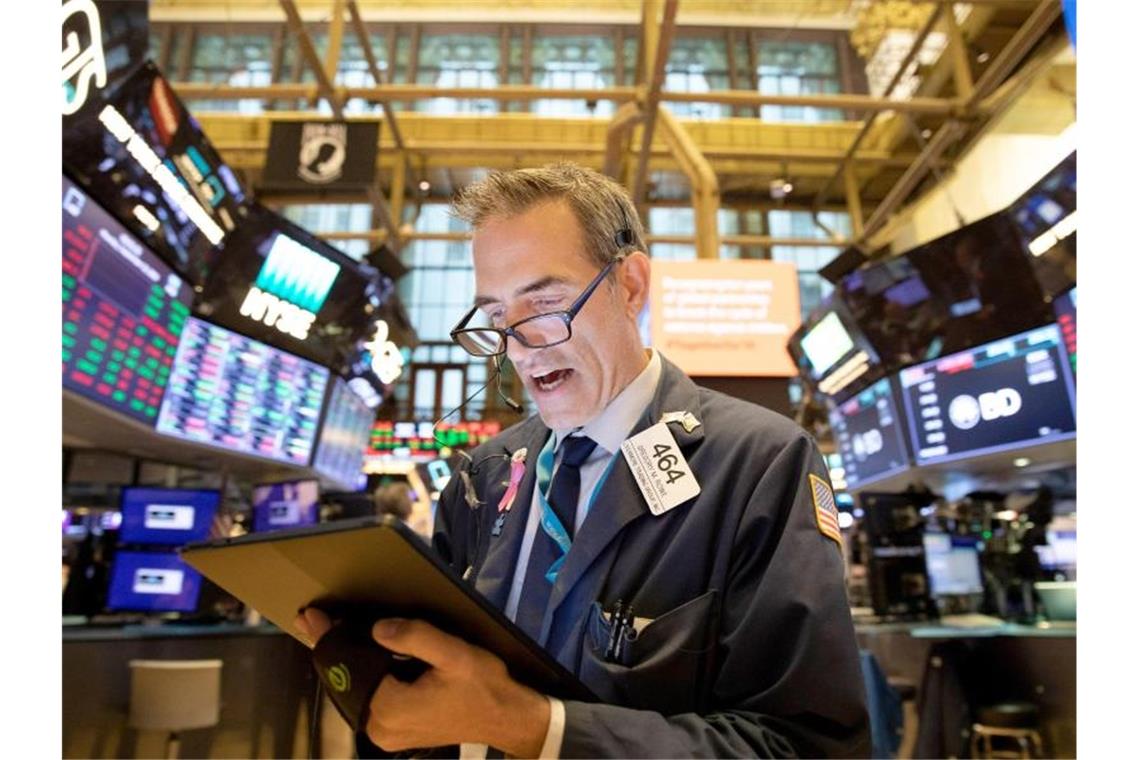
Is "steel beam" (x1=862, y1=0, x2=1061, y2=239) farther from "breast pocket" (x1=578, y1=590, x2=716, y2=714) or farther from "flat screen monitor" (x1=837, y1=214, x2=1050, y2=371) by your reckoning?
"breast pocket" (x1=578, y1=590, x2=716, y2=714)

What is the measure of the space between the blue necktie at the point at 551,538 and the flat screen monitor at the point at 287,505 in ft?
16.8

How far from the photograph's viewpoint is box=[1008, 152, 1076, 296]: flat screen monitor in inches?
179

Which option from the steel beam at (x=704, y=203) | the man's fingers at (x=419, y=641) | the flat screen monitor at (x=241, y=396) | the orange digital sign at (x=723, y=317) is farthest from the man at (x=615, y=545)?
the steel beam at (x=704, y=203)

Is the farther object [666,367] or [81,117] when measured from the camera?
[81,117]

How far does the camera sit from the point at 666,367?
1.51 m

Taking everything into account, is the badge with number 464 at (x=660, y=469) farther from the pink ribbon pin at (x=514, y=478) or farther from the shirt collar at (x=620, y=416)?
the pink ribbon pin at (x=514, y=478)

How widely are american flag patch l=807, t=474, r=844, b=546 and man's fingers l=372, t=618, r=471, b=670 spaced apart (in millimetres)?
571

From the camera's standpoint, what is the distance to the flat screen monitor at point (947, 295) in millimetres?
5254

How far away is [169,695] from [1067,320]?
5.63 m

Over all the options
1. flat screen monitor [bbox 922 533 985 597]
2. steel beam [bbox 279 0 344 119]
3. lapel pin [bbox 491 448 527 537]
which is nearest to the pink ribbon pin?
lapel pin [bbox 491 448 527 537]
